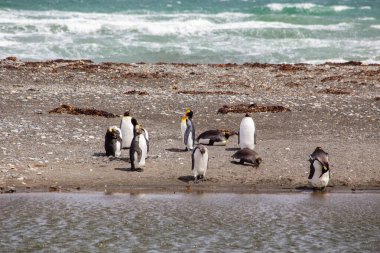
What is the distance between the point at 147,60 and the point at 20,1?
28681 millimetres

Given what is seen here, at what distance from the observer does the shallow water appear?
10383mm

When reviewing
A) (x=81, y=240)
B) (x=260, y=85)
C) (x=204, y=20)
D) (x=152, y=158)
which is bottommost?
(x=81, y=240)

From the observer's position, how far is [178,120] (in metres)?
20.0

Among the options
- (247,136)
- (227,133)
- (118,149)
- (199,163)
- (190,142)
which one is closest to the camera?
(199,163)

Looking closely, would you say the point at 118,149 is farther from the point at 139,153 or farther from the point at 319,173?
the point at 319,173

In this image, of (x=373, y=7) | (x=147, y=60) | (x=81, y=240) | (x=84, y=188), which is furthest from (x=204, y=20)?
(x=81, y=240)

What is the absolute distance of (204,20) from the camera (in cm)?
5450

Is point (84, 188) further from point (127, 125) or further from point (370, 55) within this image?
point (370, 55)

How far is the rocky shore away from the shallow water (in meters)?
1.00

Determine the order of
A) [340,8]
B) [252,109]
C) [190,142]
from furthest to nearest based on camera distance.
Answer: [340,8]
[252,109]
[190,142]

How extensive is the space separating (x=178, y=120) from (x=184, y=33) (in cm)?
2811

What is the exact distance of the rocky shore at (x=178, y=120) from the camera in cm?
1466

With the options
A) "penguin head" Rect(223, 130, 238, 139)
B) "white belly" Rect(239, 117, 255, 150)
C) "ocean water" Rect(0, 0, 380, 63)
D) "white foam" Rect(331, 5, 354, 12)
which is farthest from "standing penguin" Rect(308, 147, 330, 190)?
"white foam" Rect(331, 5, 354, 12)

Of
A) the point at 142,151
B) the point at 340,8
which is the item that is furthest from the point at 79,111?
the point at 340,8
